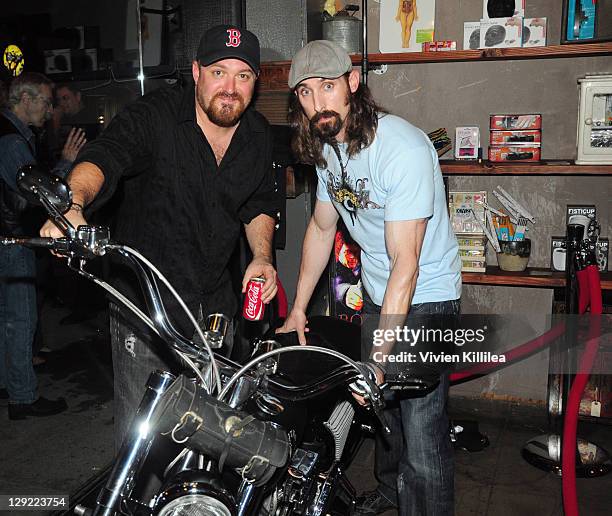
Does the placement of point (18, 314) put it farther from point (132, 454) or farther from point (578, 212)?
point (578, 212)

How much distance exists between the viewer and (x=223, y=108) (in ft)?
7.27

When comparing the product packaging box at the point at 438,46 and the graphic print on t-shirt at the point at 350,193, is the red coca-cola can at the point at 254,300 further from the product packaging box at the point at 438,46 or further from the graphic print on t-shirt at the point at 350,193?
the product packaging box at the point at 438,46

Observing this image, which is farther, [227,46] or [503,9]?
[503,9]

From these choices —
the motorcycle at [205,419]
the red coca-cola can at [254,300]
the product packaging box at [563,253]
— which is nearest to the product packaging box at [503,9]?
the product packaging box at [563,253]

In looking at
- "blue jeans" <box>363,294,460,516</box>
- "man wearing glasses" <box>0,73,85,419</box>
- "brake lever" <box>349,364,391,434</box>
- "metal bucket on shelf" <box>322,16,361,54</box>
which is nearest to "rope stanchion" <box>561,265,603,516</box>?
"blue jeans" <box>363,294,460,516</box>

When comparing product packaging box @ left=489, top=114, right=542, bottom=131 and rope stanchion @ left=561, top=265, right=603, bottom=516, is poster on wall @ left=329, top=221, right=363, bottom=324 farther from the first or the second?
rope stanchion @ left=561, top=265, right=603, bottom=516

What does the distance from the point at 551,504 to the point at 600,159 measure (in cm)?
159

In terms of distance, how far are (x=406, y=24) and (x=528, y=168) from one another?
3.32 ft

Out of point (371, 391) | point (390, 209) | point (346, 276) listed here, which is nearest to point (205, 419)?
point (371, 391)

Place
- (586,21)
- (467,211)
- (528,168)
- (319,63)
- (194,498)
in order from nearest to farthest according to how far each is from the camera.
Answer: (194,498)
(319,63)
(586,21)
(528,168)
(467,211)

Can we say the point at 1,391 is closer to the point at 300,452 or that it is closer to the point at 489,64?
the point at 300,452

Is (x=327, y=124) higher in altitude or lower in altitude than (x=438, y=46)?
lower

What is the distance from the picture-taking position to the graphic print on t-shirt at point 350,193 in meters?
2.21

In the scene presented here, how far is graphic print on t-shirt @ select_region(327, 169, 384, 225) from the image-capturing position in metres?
2.21
